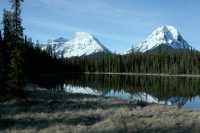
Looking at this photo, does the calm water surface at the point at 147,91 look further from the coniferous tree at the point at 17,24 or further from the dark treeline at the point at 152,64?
the dark treeline at the point at 152,64

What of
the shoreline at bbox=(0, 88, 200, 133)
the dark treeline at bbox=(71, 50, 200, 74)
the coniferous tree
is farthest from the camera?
the dark treeline at bbox=(71, 50, 200, 74)

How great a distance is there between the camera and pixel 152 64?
621 feet

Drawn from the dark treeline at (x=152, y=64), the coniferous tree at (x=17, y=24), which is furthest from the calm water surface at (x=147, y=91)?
the dark treeline at (x=152, y=64)

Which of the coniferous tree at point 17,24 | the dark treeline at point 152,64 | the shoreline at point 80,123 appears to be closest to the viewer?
the shoreline at point 80,123

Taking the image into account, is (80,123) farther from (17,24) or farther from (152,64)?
(152,64)

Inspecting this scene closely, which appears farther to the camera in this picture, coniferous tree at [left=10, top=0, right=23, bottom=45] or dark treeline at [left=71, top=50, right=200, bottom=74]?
dark treeline at [left=71, top=50, right=200, bottom=74]

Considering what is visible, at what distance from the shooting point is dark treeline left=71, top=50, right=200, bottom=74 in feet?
568

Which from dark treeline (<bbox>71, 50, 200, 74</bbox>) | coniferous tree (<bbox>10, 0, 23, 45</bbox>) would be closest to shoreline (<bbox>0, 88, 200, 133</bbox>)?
coniferous tree (<bbox>10, 0, 23, 45</bbox>)

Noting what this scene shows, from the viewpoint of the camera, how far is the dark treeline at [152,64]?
6816 inches

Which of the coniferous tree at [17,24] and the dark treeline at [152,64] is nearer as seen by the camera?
the coniferous tree at [17,24]

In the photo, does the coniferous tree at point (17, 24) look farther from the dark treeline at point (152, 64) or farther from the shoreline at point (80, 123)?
the dark treeline at point (152, 64)

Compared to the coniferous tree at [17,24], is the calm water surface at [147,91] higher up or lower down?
lower down

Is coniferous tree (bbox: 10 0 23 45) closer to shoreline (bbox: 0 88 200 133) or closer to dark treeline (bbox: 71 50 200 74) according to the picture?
shoreline (bbox: 0 88 200 133)

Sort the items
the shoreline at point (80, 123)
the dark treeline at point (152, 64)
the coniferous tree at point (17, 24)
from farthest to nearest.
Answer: the dark treeline at point (152, 64) → the coniferous tree at point (17, 24) → the shoreline at point (80, 123)
